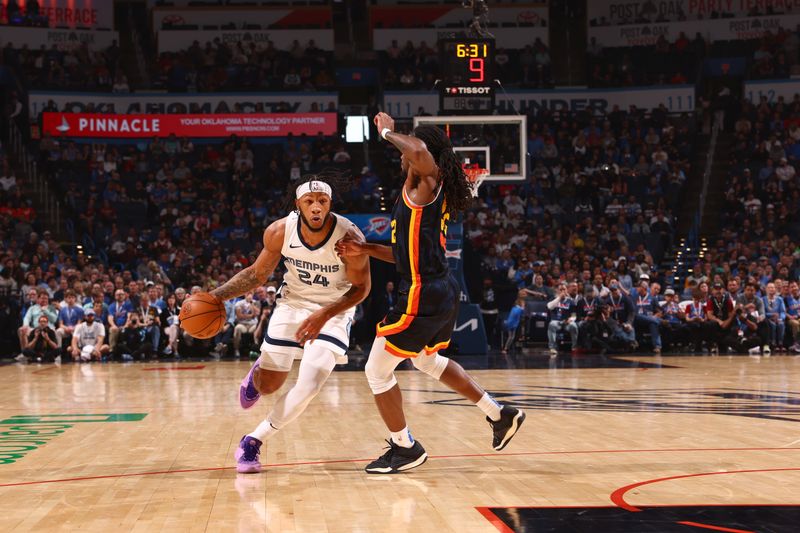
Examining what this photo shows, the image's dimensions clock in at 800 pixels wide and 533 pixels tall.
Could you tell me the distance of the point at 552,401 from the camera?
404 inches

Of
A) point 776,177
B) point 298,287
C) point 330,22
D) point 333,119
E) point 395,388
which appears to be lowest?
point 395,388

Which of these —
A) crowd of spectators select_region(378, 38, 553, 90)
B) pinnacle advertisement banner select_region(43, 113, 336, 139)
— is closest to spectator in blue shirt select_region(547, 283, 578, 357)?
pinnacle advertisement banner select_region(43, 113, 336, 139)

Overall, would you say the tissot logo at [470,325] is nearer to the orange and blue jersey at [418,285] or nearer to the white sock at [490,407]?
the white sock at [490,407]

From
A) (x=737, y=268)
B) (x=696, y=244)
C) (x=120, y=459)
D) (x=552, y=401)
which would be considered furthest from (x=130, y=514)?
(x=696, y=244)

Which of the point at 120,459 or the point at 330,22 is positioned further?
the point at 330,22

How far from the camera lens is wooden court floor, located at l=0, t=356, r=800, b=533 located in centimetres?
486

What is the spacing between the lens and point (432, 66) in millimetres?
28078

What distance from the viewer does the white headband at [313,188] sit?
639 cm

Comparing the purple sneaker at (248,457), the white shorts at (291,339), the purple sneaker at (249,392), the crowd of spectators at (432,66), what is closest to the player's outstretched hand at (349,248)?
the white shorts at (291,339)

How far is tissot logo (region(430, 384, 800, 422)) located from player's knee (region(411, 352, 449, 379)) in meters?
3.31

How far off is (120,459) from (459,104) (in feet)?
37.5

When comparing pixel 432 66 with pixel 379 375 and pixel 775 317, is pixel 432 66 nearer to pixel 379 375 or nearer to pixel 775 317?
pixel 775 317

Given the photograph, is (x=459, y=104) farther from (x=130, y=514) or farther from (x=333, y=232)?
(x=130, y=514)

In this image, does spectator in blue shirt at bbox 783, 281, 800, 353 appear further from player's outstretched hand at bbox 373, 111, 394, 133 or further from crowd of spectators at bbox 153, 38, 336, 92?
player's outstretched hand at bbox 373, 111, 394, 133
